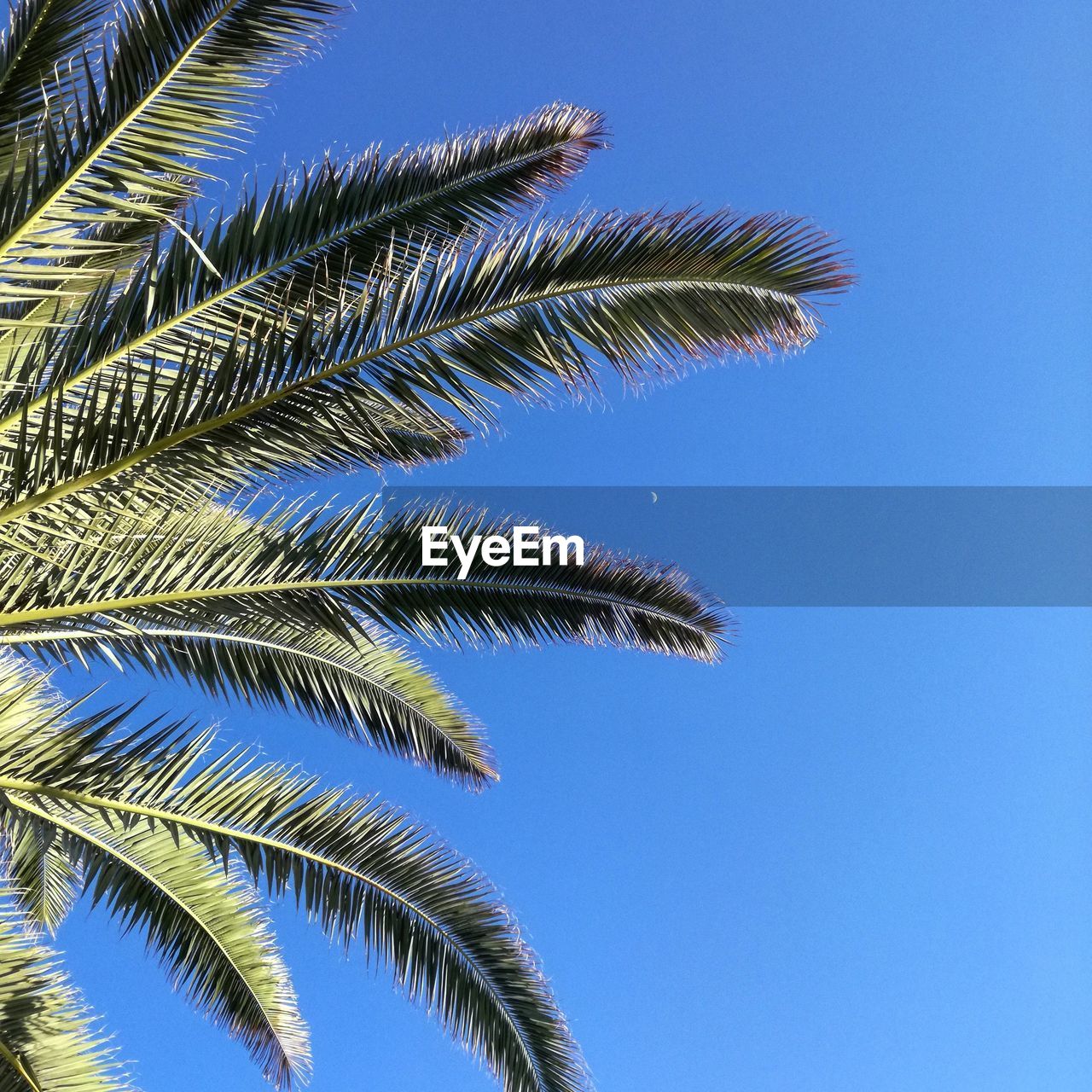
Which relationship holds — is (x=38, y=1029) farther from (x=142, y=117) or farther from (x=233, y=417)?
(x=142, y=117)

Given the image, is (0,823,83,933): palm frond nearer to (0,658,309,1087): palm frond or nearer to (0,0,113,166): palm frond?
(0,658,309,1087): palm frond

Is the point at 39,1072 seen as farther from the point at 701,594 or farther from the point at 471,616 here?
the point at 701,594

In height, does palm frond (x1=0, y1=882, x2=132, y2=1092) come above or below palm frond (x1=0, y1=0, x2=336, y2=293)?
below

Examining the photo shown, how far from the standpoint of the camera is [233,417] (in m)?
3.62

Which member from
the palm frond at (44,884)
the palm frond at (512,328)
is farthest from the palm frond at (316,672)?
the palm frond at (44,884)

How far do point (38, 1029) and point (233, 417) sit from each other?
2.69 meters

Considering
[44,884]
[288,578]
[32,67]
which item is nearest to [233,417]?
[288,578]

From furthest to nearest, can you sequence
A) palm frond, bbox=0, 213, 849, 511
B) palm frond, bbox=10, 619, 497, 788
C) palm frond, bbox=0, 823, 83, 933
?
palm frond, bbox=0, 823, 83, 933 < palm frond, bbox=10, 619, 497, 788 < palm frond, bbox=0, 213, 849, 511

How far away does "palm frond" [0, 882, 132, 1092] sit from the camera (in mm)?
4117

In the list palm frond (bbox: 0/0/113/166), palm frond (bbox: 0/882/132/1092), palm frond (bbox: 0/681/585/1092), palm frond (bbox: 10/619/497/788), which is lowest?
palm frond (bbox: 0/882/132/1092)

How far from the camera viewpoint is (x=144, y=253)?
17.4 ft

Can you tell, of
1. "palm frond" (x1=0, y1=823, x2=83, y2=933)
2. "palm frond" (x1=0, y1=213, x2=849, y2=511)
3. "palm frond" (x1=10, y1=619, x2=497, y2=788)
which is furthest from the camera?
"palm frond" (x1=0, y1=823, x2=83, y2=933)

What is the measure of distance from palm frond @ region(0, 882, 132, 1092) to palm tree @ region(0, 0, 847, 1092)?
0.5 inches

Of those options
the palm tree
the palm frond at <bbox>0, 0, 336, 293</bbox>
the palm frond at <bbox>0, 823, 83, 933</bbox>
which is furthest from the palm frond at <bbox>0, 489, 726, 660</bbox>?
the palm frond at <bbox>0, 823, 83, 933</bbox>
